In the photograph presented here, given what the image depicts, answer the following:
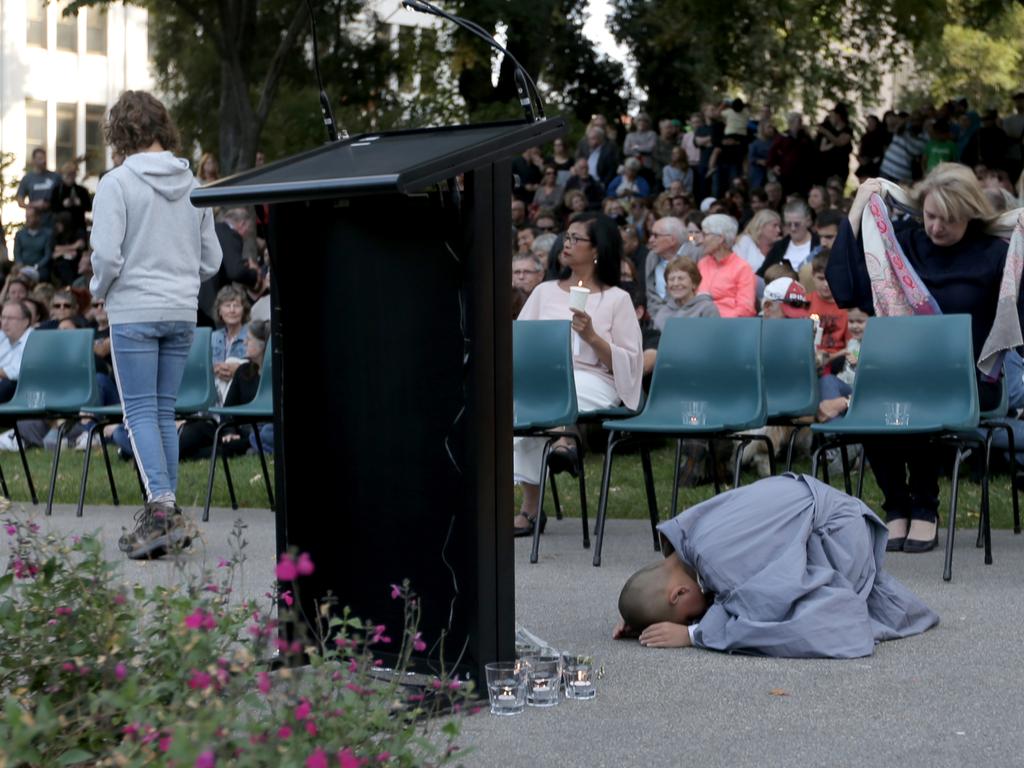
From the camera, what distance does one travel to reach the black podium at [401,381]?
4.95 m

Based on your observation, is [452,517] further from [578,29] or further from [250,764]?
[578,29]

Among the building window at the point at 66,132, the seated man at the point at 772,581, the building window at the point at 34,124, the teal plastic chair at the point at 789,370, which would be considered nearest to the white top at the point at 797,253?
the teal plastic chair at the point at 789,370

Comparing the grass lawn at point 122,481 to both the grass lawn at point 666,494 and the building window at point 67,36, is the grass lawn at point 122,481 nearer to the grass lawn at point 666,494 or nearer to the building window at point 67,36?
the grass lawn at point 666,494

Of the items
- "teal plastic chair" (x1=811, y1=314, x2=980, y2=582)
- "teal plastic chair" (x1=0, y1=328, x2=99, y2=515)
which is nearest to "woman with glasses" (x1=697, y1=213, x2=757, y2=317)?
"teal plastic chair" (x1=811, y1=314, x2=980, y2=582)

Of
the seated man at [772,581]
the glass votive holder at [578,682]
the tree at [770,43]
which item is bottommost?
the glass votive holder at [578,682]

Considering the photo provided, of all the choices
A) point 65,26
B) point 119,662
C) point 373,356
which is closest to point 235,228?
point 373,356

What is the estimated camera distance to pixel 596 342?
924cm

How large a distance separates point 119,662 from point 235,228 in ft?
46.7

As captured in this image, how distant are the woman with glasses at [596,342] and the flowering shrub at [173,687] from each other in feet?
14.0

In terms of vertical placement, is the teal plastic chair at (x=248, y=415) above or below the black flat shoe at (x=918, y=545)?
above

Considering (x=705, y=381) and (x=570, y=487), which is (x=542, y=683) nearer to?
(x=705, y=381)

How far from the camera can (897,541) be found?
8.52m

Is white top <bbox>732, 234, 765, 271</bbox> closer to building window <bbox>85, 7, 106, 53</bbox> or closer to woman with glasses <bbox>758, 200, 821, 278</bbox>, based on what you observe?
woman with glasses <bbox>758, 200, 821, 278</bbox>

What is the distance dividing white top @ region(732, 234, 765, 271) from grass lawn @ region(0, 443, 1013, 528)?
2.71 metres
